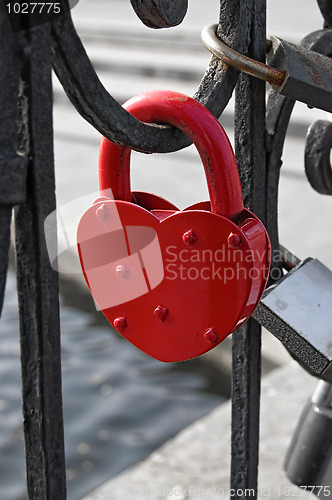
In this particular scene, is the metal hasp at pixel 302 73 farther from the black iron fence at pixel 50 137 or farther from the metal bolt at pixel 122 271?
the metal bolt at pixel 122 271

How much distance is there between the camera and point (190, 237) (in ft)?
1.67

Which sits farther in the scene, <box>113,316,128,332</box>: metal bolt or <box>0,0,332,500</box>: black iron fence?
<box>113,316,128,332</box>: metal bolt

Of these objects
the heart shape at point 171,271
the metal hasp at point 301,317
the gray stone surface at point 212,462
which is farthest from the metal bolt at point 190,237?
the gray stone surface at point 212,462

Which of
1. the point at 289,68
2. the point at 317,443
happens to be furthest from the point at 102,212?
the point at 317,443

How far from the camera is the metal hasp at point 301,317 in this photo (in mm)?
588

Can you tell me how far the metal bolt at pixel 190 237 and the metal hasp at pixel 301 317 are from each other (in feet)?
0.34

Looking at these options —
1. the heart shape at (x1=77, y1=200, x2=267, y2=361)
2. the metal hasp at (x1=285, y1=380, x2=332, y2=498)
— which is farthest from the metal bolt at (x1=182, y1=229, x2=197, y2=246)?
the metal hasp at (x1=285, y1=380, x2=332, y2=498)

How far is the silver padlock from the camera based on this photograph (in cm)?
54

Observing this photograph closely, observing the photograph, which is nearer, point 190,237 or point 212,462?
point 190,237

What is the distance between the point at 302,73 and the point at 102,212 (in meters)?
0.18

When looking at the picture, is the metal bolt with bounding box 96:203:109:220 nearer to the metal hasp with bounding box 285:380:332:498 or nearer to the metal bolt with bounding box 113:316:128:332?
the metal bolt with bounding box 113:316:128:332

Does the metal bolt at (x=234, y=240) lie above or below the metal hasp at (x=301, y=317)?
above

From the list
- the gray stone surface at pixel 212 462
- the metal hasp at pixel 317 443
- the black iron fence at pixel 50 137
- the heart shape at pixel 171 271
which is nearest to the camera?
the black iron fence at pixel 50 137

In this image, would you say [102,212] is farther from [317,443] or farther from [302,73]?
[317,443]
